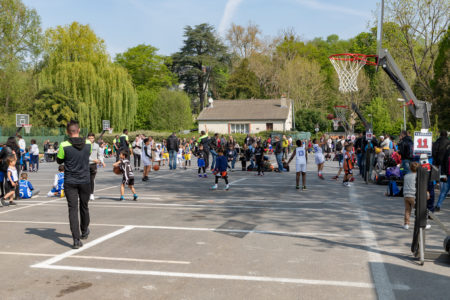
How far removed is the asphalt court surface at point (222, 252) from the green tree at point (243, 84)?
59.8 metres

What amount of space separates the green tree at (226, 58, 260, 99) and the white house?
6825 mm

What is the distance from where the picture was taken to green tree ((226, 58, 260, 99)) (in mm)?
70262

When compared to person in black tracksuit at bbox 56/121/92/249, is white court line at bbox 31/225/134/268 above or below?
below

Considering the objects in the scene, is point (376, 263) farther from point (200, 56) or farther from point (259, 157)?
point (200, 56)

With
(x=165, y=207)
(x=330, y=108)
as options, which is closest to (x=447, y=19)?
(x=165, y=207)

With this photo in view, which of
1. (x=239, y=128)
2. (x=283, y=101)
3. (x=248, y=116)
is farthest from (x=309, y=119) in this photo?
(x=239, y=128)

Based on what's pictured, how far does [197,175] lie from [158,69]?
56653 mm

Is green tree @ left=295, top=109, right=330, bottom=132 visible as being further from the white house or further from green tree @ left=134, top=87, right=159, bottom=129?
green tree @ left=134, top=87, right=159, bottom=129

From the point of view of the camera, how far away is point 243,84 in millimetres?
71500

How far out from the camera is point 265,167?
2191cm

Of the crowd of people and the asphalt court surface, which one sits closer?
the asphalt court surface

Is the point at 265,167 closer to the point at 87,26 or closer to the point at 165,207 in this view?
the point at 165,207

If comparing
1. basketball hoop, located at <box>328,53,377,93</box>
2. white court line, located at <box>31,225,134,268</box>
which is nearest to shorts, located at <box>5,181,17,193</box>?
white court line, located at <box>31,225,134,268</box>

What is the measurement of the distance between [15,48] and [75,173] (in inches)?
1801
